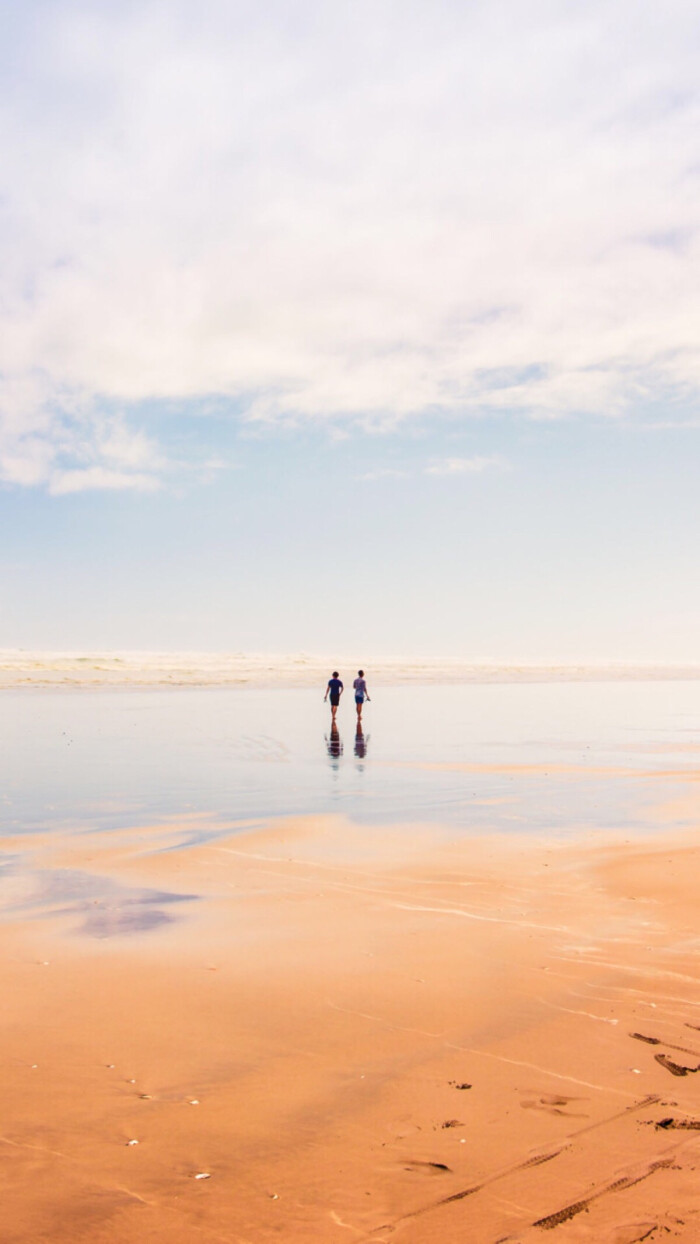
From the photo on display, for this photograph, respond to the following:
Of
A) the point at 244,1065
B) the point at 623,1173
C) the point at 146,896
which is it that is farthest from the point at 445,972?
the point at 146,896

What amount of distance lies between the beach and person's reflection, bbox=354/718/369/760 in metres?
9.81

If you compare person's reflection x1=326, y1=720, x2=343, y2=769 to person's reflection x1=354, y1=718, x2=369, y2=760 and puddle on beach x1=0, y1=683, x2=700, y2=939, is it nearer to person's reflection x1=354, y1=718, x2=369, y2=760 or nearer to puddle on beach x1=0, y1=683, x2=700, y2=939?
puddle on beach x1=0, y1=683, x2=700, y2=939

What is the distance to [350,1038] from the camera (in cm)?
566

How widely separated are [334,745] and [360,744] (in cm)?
69

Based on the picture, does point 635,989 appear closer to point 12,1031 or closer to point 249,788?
point 12,1031

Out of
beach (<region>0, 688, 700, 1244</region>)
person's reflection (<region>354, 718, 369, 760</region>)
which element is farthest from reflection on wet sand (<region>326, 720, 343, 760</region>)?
beach (<region>0, 688, 700, 1244</region>)

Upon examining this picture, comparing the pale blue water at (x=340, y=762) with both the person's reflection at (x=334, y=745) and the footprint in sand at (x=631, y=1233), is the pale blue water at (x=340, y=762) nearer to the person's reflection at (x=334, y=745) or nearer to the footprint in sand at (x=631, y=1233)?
the person's reflection at (x=334, y=745)

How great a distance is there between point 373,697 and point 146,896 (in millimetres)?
37227

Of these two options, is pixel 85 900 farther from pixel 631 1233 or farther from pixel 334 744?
pixel 334 744

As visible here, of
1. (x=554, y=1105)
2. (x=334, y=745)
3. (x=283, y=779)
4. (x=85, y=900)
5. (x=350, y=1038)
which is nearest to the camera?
(x=554, y=1105)

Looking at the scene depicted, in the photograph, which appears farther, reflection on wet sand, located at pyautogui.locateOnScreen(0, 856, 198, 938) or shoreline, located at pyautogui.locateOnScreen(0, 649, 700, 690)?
shoreline, located at pyautogui.locateOnScreen(0, 649, 700, 690)

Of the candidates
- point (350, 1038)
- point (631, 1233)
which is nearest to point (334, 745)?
point (350, 1038)

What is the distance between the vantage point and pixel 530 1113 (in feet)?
15.3

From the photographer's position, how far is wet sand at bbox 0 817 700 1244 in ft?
12.9
